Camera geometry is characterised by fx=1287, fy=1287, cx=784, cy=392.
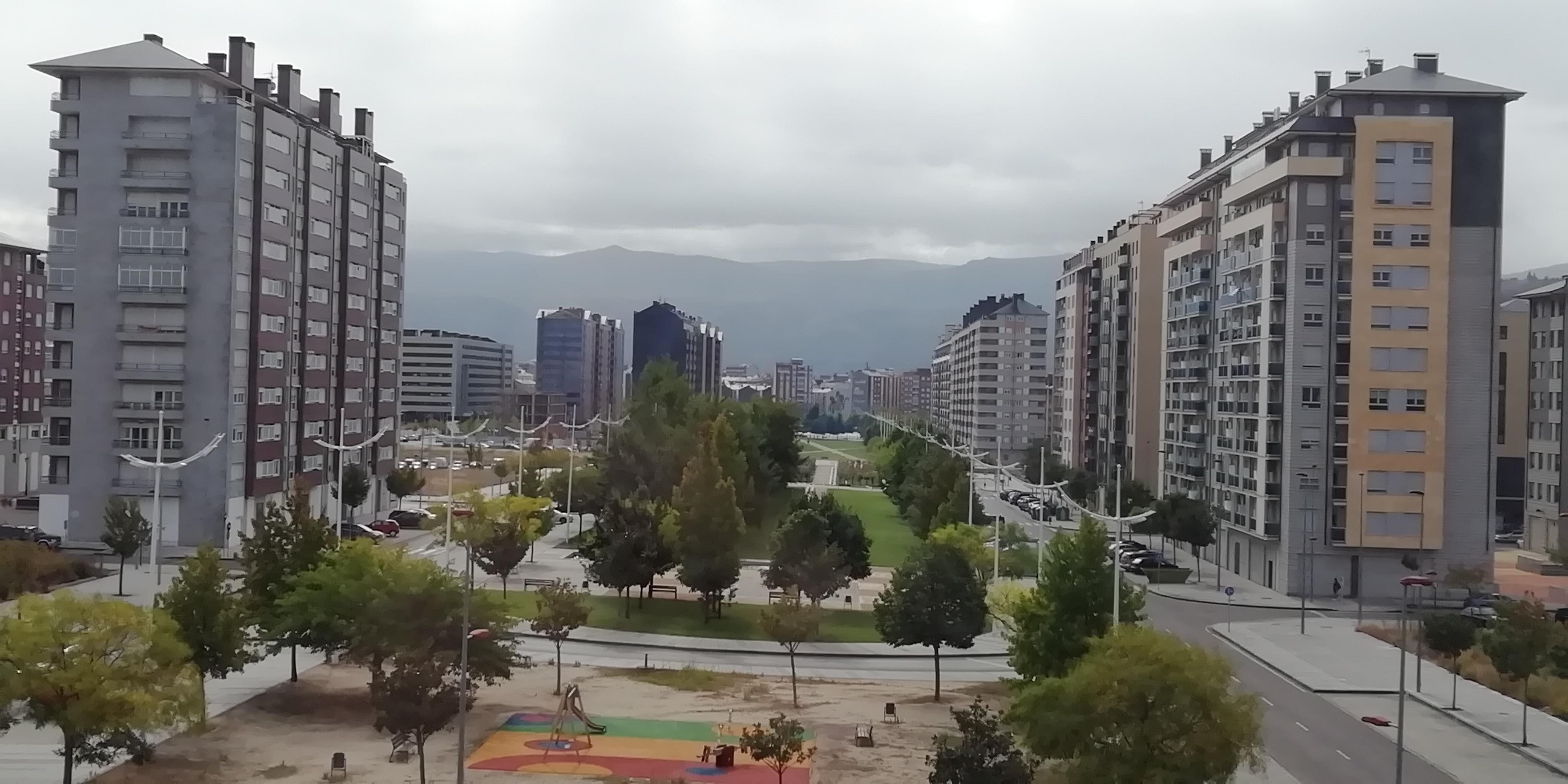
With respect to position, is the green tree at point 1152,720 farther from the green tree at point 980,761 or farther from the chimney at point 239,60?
the chimney at point 239,60

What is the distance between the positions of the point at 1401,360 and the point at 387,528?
50840 millimetres

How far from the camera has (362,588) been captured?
33.0 m

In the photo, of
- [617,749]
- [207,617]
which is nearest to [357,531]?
[207,617]

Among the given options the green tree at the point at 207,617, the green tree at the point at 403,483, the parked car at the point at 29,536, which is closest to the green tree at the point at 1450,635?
the green tree at the point at 207,617

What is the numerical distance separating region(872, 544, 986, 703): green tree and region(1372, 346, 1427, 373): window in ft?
95.7

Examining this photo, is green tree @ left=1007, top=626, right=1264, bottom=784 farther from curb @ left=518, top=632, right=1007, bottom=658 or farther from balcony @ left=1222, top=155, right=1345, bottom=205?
balcony @ left=1222, top=155, right=1345, bottom=205

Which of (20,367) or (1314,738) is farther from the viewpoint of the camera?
(20,367)

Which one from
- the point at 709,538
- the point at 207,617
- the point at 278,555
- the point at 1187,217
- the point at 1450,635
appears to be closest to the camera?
the point at 207,617

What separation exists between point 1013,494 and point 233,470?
6554 cm

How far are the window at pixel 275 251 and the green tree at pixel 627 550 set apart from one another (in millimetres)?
25988

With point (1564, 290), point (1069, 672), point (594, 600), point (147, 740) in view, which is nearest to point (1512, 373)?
point (1564, 290)

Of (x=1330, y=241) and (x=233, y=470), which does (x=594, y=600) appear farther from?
(x=1330, y=241)

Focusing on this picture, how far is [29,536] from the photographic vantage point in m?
58.2

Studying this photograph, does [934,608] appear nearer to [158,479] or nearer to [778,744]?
[778,744]
